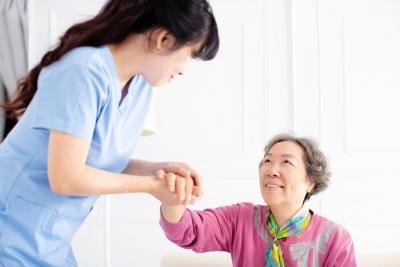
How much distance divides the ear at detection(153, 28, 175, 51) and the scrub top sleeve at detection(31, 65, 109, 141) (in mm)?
170

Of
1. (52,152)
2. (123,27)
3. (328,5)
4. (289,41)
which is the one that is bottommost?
(52,152)

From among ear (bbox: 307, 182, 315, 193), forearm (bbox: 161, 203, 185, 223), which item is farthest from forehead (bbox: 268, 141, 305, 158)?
forearm (bbox: 161, 203, 185, 223)

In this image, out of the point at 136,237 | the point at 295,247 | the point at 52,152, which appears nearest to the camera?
the point at 52,152

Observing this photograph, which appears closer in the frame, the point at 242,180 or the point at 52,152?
the point at 52,152

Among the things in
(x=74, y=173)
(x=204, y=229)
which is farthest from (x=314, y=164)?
(x=74, y=173)

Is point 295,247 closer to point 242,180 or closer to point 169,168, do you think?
point 169,168

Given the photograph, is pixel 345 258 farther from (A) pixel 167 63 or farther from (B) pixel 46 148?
(B) pixel 46 148

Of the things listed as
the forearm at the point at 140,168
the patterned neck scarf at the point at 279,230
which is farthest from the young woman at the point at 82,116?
the patterned neck scarf at the point at 279,230

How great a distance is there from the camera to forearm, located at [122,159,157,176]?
1299mm

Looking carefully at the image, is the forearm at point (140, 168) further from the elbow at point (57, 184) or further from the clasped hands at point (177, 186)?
the elbow at point (57, 184)

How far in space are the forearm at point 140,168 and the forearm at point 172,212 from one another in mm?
208

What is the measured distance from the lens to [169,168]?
1186mm

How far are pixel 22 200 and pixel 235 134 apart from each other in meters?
2.26

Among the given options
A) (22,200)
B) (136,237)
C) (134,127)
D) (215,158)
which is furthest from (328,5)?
(22,200)
